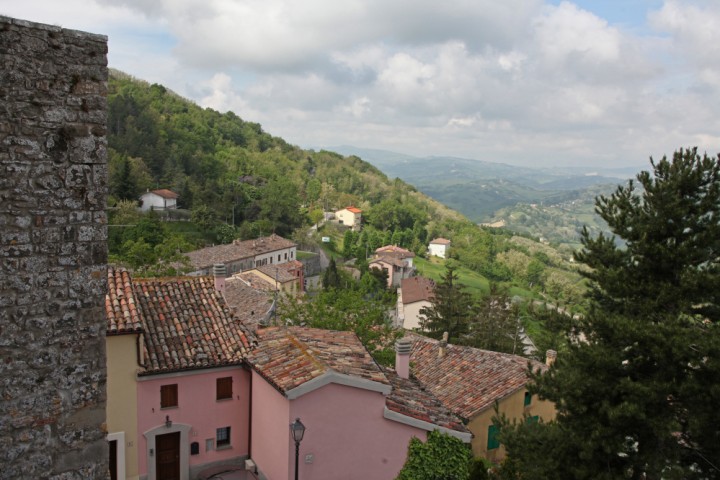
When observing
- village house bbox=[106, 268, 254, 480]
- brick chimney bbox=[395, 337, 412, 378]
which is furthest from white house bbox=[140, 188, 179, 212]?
brick chimney bbox=[395, 337, 412, 378]

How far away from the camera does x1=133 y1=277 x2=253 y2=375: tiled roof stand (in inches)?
496

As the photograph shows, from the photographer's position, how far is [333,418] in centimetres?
1112

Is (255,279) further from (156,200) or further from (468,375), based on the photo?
(156,200)

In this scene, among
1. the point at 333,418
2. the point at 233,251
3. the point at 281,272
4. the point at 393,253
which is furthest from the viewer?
the point at 393,253

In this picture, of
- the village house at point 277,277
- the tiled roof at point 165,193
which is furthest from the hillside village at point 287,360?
the tiled roof at point 165,193

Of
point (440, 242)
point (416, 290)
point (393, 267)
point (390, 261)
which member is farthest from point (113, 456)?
point (440, 242)

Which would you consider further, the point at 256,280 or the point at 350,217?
the point at 350,217

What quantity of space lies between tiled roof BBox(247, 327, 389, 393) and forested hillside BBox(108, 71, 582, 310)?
3946 cm

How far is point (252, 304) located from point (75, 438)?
26132mm

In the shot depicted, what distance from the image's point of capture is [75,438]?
13.3 ft

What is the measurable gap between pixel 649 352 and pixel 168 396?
10.3m

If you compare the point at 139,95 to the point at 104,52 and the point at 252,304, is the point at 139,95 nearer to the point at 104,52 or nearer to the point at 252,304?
the point at 252,304

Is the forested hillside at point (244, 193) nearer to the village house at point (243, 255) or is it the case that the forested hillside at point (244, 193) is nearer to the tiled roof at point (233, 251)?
the tiled roof at point (233, 251)

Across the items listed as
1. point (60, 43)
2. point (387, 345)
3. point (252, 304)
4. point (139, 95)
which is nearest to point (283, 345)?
point (387, 345)
